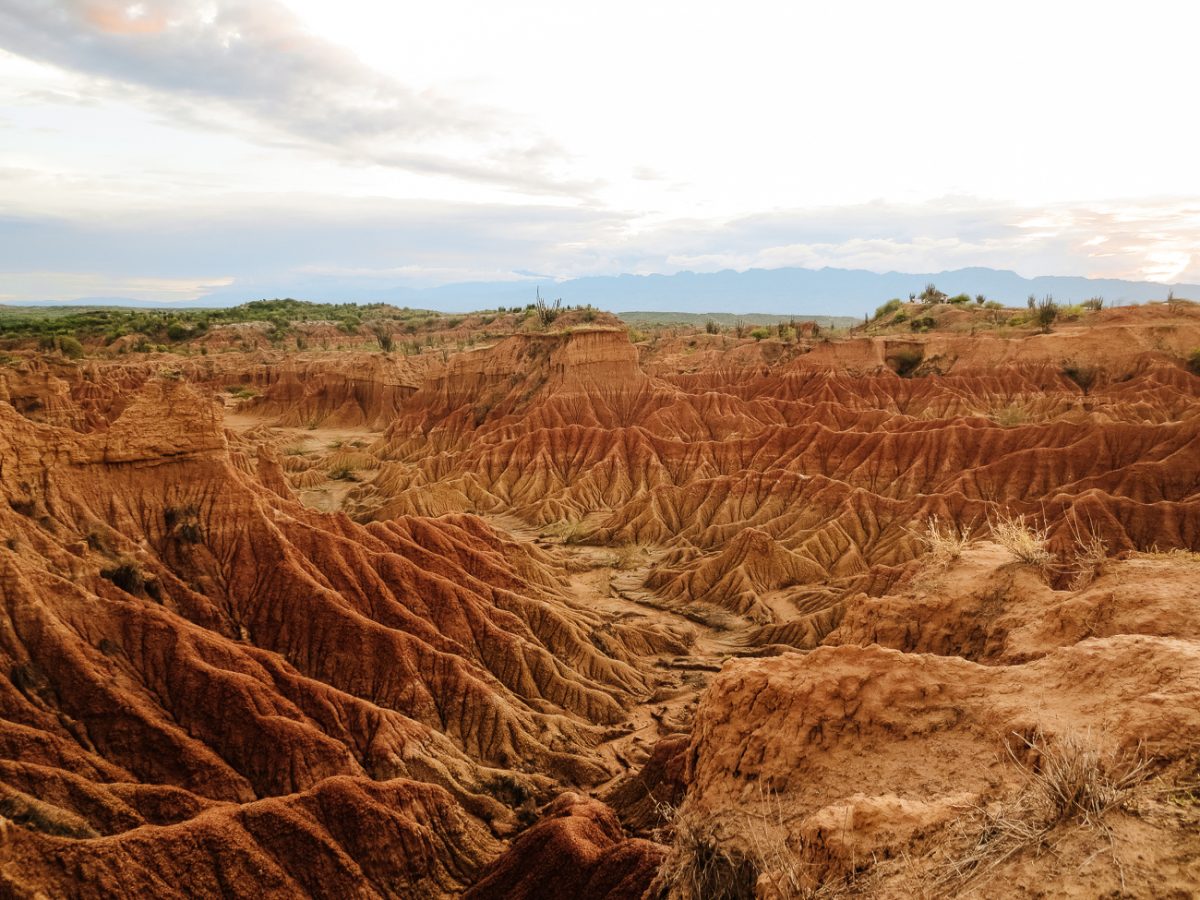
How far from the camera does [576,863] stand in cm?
1677

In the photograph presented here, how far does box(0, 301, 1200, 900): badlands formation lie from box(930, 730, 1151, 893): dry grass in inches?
1.5

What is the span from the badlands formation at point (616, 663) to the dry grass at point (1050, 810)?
4cm

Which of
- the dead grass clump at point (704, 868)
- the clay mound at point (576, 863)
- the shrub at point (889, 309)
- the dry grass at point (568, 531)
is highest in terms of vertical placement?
the shrub at point (889, 309)

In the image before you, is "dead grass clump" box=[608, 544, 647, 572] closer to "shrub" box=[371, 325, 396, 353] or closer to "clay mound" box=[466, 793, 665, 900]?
"clay mound" box=[466, 793, 665, 900]

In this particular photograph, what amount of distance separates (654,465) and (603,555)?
1431 centimetres

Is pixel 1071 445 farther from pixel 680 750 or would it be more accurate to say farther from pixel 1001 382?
pixel 680 750

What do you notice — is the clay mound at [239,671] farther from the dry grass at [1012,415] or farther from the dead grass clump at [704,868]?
the dry grass at [1012,415]

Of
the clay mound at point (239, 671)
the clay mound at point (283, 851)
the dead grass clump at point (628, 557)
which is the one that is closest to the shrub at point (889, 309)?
the dead grass clump at point (628, 557)

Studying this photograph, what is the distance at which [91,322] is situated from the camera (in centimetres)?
14888

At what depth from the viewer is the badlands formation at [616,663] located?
31.5ft

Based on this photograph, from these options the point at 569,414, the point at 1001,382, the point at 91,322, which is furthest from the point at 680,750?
→ the point at 91,322

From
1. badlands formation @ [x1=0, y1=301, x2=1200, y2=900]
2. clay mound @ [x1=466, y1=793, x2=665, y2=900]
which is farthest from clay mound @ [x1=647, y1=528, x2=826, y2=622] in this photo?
clay mound @ [x1=466, y1=793, x2=665, y2=900]

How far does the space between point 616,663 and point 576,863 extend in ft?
58.4

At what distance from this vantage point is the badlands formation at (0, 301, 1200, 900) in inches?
378
